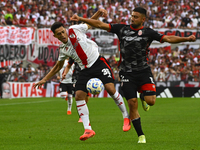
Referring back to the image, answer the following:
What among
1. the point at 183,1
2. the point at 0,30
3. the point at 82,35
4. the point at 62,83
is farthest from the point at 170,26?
the point at 82,35

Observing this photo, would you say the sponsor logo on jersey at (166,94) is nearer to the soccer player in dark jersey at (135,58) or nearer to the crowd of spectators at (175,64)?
the crowd of spectators at (175,64)

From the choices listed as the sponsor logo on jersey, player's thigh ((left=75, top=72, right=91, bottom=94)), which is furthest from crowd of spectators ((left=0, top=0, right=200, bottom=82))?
player's thigh ((left=75, top=72, right=91, bottom=94))

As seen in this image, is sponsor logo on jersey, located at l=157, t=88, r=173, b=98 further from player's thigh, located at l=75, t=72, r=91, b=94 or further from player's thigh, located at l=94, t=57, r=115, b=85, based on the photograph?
player's thigh, located at l=75, t=72, r=91, b=94

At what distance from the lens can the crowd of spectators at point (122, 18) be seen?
27.1 m

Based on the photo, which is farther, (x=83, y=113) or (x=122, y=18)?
(x=122, y=18)

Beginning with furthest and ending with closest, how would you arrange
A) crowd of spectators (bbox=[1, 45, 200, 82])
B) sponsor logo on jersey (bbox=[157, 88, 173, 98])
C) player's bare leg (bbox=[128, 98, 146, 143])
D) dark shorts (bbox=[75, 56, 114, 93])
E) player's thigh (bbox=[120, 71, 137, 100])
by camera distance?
sponsor logo on jersey (bbox=[157, 88, 173, 98])
crowd of spectators (bbox=[1, 45, 200, 82])
dark shorts (bbox=[75, 56, 114, 93])
player's thigh (bbox=[120, 71, 137, 100])
player's bare leg (bbox=[128, 98, 146, 143])

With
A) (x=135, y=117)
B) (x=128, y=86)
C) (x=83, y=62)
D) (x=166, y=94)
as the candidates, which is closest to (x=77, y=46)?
(x=83, y=62)

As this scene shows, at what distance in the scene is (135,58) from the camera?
750 cm

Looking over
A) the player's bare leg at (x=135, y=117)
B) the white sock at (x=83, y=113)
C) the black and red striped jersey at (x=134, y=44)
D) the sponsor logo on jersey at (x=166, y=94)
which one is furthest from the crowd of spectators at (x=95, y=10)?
the player's bare leg at (x=135, y=117)

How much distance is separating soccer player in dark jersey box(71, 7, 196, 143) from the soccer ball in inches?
41.1

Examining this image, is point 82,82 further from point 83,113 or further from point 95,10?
point 95,10

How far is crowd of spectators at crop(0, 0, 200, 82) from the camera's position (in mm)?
27125

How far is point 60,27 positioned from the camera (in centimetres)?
781

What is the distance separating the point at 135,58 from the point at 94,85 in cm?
152
